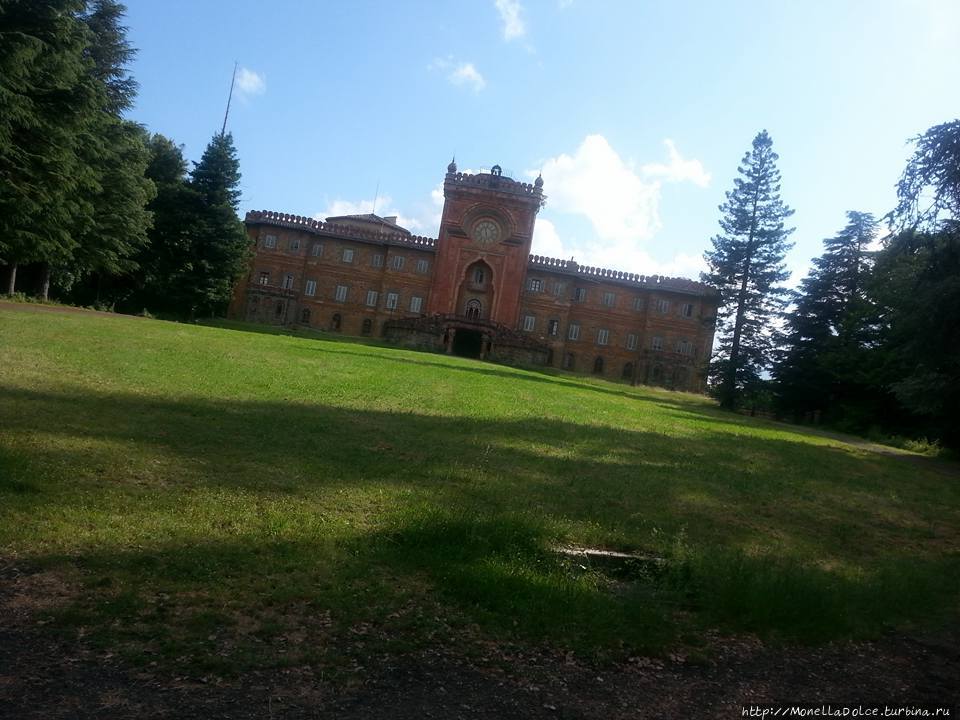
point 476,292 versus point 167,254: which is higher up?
point 476,292

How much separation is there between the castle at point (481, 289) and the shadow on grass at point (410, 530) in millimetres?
50620

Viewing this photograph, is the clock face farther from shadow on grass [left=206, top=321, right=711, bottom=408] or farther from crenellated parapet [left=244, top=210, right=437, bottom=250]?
shadow on grass [left=206, top=321, right=711, bottom=408]

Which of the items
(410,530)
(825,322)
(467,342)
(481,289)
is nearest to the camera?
(410,530)

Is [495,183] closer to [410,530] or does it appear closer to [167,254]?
[167,254]

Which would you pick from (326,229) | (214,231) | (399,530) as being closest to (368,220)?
(326,229)

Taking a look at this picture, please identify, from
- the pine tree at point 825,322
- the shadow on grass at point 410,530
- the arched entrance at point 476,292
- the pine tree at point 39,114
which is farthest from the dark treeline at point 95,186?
the pine tree at point 825,322

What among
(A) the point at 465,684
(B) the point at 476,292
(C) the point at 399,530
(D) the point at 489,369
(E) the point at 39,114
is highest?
(B) the point at 476,292

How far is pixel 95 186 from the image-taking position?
2762cm

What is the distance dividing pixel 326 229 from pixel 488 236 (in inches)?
565

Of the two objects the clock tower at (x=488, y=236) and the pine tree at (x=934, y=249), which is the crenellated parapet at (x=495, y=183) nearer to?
the clock tower at (x=488, y=236)

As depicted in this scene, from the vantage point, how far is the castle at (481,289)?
61.1 meters

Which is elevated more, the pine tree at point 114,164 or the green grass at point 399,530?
the pine tree at point 114,164

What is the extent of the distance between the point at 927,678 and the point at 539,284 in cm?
5936

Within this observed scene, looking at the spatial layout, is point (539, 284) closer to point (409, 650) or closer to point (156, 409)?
point (156, 409)
